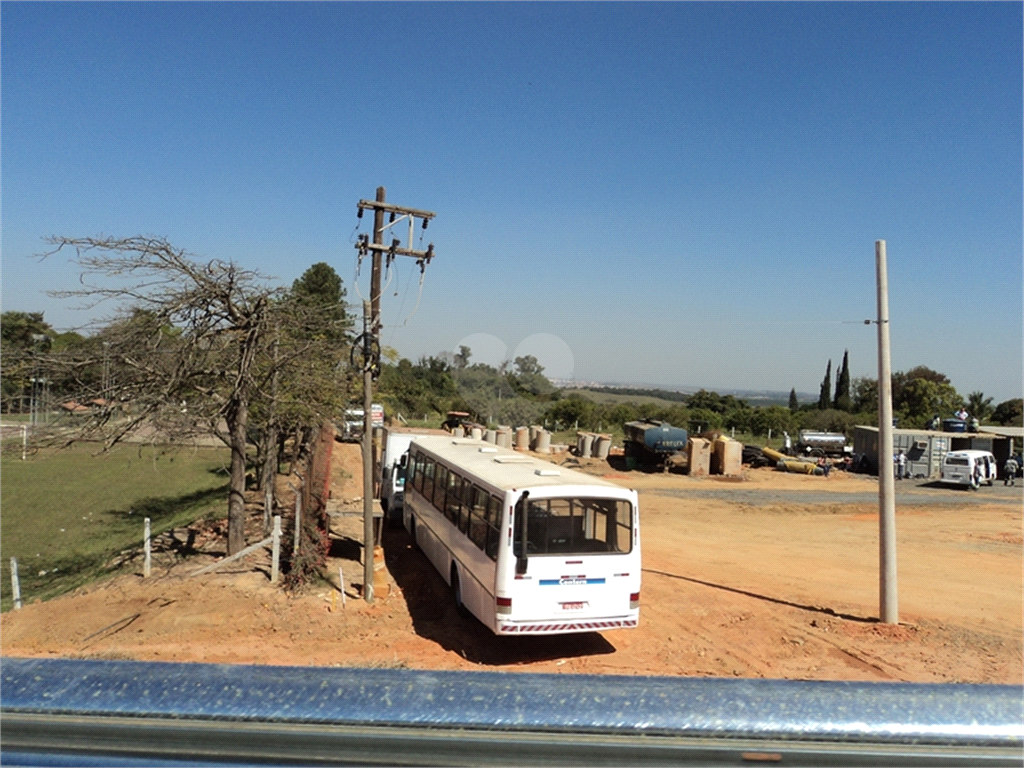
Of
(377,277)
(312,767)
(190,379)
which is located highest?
(377,277)

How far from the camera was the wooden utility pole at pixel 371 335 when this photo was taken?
13.0 metres

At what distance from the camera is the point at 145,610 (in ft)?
38.3

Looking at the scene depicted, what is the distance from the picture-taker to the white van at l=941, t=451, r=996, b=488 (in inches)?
1257

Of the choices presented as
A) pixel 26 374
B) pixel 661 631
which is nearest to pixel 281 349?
pixel 26 374

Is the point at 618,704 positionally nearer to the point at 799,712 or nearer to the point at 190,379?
the point at 799,712

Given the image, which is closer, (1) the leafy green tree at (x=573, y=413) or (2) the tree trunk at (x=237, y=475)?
(2) the tree trunk at (x=237, y=475)

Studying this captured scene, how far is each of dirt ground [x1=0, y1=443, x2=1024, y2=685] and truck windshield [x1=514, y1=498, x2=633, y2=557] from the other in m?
1.64

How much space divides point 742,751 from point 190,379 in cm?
1399

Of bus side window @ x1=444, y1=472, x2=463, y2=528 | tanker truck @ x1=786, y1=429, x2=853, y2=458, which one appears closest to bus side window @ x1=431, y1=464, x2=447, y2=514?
bus side window @ x1=444, y1=472, x2=463, y2=528

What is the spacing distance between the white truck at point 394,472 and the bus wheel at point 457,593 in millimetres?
7147

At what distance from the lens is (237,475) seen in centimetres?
1372

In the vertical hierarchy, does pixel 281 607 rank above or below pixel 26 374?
below

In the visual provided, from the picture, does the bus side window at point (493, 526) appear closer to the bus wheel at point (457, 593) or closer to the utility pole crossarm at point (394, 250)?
the bus wheel at point (457, 593)

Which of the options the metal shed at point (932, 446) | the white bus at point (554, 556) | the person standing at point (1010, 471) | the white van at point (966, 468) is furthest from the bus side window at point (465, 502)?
the person standing at point (1010, 471)
